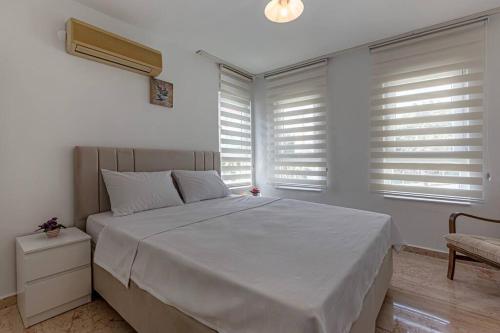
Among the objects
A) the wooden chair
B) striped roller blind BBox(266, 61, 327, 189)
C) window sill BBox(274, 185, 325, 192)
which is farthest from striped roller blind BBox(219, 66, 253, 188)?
the wooden chair

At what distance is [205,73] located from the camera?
3320 mm

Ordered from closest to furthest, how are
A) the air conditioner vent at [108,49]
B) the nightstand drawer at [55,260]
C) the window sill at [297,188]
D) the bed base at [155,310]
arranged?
the bed base at [155,310] < the nightstand drawer at [55,260] < the air conditioner vent at [108,49] < the window sill at [297,188]

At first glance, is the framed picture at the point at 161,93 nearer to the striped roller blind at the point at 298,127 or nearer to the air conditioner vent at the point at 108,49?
the air conditioner vent at the point at 108,49

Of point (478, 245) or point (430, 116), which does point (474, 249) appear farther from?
point (430, 116)

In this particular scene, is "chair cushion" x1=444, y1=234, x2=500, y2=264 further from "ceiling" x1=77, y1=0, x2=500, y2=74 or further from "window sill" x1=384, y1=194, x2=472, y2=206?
"ceiling" x1=77, y1=0, x2=500, y2=74

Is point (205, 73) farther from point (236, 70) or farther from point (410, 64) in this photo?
point (410, 64)

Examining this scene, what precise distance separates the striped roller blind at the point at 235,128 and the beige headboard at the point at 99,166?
1.14 meters

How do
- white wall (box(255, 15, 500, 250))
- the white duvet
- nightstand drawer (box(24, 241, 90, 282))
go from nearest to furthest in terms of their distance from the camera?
the white duvet, nightstand drawer (box(24, 241, 90, 282)), white wall (box(255, 15, 500, 250))

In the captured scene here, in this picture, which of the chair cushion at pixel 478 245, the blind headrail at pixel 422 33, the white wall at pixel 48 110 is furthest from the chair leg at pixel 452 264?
the white wall at pixel 48 110

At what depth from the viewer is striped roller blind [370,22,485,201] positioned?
8.02 ft

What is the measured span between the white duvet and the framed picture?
1.39m

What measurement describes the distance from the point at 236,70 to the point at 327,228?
10.0 feet

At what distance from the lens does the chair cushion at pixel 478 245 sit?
176 centimetres

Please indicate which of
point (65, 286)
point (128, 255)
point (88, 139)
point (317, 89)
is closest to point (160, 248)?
point (128, 255)
